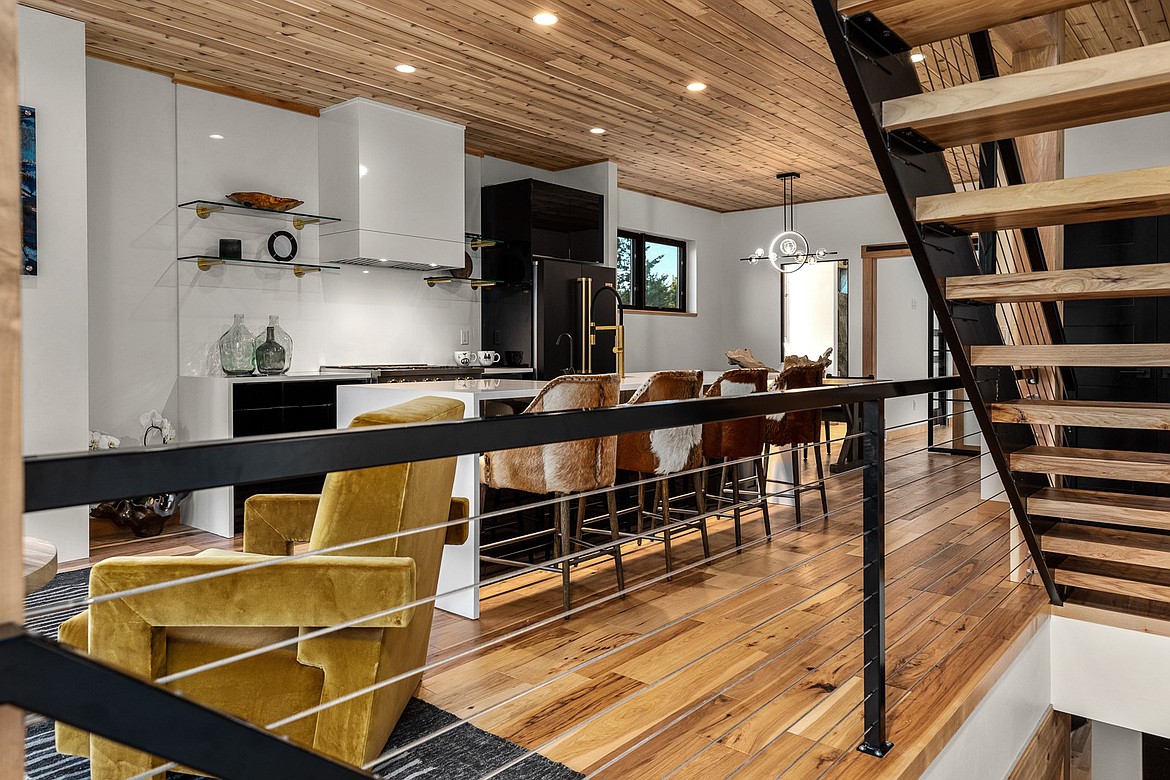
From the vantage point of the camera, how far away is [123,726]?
0.63 meters

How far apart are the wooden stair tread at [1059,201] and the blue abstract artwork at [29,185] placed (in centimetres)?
412

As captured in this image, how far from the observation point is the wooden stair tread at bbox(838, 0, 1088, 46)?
1.55 metres

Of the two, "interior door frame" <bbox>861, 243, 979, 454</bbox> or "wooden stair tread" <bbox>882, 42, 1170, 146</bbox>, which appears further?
"interior door frame" <bbox>861, 243, 979, 454</bbox>

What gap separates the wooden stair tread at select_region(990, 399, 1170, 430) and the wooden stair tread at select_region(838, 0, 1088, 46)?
1103mm

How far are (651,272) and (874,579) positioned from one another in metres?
7.14

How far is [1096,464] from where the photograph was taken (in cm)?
243

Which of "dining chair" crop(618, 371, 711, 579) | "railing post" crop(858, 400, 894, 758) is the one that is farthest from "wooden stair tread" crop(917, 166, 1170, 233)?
"dining chair" crop(618, 371, 711, 579)

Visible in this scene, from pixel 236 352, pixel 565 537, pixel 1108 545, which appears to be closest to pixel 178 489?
pixel 565 537

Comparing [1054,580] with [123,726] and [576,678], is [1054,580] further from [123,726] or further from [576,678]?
[123,726]

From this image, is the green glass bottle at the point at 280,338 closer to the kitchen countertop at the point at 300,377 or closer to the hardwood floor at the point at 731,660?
the kitchen countertop at the point at 300,377

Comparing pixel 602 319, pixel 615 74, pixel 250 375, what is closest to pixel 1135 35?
pixel 615 74

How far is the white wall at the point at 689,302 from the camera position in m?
8.42

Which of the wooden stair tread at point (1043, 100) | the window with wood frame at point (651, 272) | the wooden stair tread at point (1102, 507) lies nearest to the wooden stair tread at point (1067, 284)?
the wooden stair tread at point (1043, 100)

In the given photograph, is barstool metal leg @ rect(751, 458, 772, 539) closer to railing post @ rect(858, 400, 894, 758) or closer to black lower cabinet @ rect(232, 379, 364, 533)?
railing post @ rect(858, 400, 894, 758)
